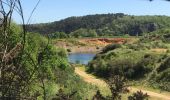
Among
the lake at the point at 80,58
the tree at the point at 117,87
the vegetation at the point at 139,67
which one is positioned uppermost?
the tree at the point at 117,87

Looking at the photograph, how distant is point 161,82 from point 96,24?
501ft

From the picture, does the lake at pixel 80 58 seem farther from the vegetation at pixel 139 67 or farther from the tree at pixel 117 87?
the tree at pixel 117 87

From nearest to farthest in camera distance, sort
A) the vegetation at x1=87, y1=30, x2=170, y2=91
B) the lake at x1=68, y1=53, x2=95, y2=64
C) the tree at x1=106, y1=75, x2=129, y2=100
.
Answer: the tree at x1=106, y1=75, x2=129, y2=100 < the vegetation at x1=87, y1=30, x2=170, y2=91 < the lake at x1=68, y1=53, x2=95, y2=64

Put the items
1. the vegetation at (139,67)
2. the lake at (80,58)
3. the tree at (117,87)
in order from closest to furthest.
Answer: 1. the tree at (117,87)
2. the vegetation at (139,67)
3. the lake at (80,58)

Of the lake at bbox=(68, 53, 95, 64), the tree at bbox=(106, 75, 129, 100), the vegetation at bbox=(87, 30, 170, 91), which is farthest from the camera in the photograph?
the lake at bbox=(68, 53, 95, 64)

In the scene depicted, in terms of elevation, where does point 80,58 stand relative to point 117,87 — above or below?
below

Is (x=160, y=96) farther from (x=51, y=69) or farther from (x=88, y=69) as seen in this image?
(x=88, y=69)

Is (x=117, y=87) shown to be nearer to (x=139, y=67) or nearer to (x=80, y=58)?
(x=139, y=67)

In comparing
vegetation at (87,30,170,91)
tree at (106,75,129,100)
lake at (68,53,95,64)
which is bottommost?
lake at (68,53,95,64)

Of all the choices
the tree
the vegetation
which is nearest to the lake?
the vegetation

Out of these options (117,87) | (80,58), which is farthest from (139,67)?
(80,58)

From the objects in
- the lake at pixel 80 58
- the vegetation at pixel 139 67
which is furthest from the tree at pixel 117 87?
the lake at pixel 80 58

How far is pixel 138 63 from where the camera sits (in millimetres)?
47625

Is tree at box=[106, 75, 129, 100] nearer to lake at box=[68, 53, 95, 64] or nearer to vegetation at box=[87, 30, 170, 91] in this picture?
vegetation at box=[87, 30, 170, 91]
